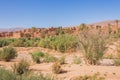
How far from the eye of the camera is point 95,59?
1013 inches

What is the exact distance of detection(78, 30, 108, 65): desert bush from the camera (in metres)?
25.7

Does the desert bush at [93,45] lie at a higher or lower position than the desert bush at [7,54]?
higher

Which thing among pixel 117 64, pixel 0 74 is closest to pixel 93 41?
pixel 117 64

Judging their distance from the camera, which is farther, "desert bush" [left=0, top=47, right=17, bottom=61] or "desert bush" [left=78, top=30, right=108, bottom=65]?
"desert bush" [left=0, top=47, right=17, bottom=61]

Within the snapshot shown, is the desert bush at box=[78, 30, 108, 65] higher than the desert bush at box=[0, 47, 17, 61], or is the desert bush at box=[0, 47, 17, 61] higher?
the desert bush at box=[78, 30, 108, 65]

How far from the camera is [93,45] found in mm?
25734

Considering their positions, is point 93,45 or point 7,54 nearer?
point 93,45

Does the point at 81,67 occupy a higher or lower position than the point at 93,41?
lower

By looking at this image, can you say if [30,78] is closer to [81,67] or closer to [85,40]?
[81,67]

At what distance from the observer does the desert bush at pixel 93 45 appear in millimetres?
25656

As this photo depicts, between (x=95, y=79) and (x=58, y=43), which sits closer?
(x=95, y=79)

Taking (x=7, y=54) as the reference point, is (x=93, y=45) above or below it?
above

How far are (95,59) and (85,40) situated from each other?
1.68 meters

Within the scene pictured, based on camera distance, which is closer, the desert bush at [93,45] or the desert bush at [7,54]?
the desert bush at [93,45]
